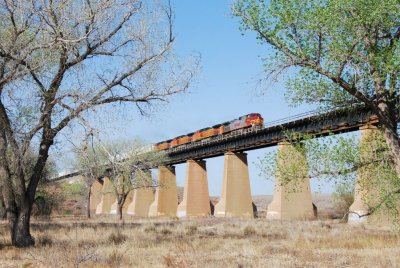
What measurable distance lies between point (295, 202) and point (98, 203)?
235ft

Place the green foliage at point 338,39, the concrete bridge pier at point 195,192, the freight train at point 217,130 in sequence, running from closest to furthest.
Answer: the green foliage at point 338,39 < the freight train at point 217,130 < the concrete bridge pier at point 195,192

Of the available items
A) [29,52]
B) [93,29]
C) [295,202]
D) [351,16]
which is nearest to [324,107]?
[351,16]

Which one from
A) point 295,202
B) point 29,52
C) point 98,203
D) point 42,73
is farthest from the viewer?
point 98,203

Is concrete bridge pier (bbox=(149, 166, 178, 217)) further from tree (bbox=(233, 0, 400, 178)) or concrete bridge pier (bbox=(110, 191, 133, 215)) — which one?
tree (bbox=(233, 0, 400, 178))

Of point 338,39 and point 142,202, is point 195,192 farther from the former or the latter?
point 338,39

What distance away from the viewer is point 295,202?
142 ft

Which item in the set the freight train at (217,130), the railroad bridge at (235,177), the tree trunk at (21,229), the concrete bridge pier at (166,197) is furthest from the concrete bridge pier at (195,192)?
the tree trunk at (21,229)

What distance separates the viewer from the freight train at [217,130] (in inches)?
1972

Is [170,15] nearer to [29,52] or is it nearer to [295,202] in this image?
[29,52]

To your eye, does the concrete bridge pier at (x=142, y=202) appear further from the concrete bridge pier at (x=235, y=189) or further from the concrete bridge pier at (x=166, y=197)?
the concrete bridge pier at (x=235, y=189)

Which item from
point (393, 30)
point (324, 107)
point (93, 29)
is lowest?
point (324, 107)

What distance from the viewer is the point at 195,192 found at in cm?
6269

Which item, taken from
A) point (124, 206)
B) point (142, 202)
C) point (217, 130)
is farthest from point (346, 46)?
point (124, 206)

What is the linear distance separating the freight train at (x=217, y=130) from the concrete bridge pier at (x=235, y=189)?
11.6 ft
